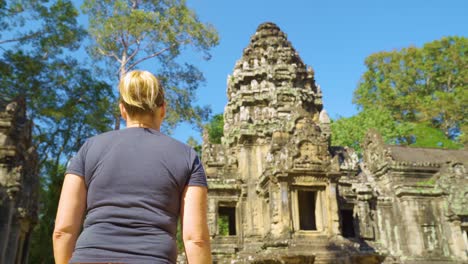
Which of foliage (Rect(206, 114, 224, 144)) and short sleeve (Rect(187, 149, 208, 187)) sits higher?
foliage (Rect(206, 114, 224, 144))

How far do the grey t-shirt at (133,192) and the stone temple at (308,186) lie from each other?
11.9 meters

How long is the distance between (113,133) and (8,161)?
11558 mm

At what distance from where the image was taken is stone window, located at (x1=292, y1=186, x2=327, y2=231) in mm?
14297

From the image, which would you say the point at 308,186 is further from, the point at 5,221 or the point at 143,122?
the point at 143,122

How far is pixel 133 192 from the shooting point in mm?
1712

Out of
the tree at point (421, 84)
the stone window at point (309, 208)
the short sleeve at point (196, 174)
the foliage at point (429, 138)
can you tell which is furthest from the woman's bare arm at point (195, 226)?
the tree at point (421, 84)

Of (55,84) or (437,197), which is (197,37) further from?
(437,197)

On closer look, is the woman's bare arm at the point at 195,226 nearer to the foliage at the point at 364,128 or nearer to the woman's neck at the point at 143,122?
the woman's neck at the point at 143,122

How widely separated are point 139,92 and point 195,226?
0.62m

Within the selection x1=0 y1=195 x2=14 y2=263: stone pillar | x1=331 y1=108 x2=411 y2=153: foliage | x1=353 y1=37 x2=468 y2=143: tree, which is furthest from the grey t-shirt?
x1=353 y1=37 x2=468 y2=143: tree

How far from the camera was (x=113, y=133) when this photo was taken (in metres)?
1.90

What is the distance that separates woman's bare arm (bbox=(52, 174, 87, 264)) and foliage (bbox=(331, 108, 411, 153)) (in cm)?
2698

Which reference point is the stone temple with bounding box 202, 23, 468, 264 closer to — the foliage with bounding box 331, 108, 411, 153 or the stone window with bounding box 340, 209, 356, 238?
the stone window with bounding box 340, 209, 356, 238

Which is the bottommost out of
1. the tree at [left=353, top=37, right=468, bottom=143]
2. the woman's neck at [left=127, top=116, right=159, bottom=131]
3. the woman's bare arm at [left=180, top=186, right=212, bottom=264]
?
the woman's bare arm at [left=180, top=186, right=212, bottom=264]
